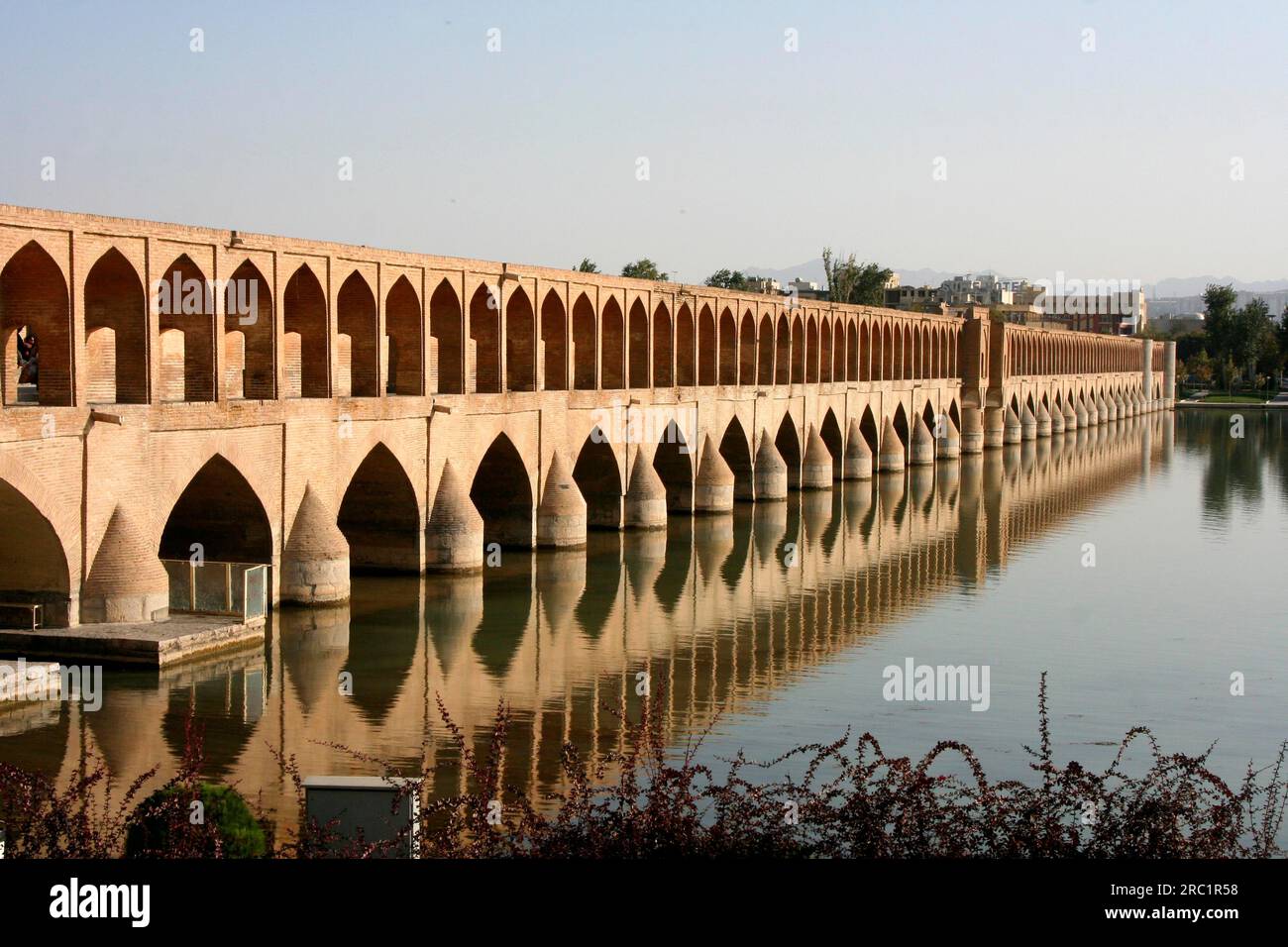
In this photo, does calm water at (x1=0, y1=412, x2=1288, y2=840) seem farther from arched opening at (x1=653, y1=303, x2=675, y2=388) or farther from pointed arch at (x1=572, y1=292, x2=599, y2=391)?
arched opening at (x1=653, y1=303, x2=675, y2=388)

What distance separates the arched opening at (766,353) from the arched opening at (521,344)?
13.3 meters

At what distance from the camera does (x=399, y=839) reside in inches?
257

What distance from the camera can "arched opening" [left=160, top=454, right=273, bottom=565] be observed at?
58.4 ft

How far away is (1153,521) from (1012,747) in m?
21.4

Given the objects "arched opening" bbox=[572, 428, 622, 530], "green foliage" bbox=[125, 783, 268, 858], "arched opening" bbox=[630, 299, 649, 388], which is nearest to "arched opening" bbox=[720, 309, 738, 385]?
"arched opening" bbox=[630, 299, 649, 388]

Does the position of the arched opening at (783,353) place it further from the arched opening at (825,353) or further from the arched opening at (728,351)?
the arched opening at (825,353)

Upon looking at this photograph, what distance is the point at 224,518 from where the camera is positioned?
18.0m

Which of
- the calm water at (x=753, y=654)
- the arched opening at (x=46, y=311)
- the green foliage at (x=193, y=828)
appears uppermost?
the arched opening at (x=46, y=311)

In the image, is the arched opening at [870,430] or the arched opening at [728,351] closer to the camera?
the arched opening at [728,351]

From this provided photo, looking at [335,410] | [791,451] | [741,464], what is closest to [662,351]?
[741,464]

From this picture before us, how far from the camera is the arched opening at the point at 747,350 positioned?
34906 millimetres

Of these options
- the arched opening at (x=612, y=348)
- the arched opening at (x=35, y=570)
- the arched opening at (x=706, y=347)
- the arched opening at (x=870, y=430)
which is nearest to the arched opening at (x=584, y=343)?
the arched opening at (x=612, y=348)

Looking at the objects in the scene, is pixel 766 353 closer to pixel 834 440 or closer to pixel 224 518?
pixel 834 440

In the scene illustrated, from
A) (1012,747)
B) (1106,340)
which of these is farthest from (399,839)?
(1106,340)
